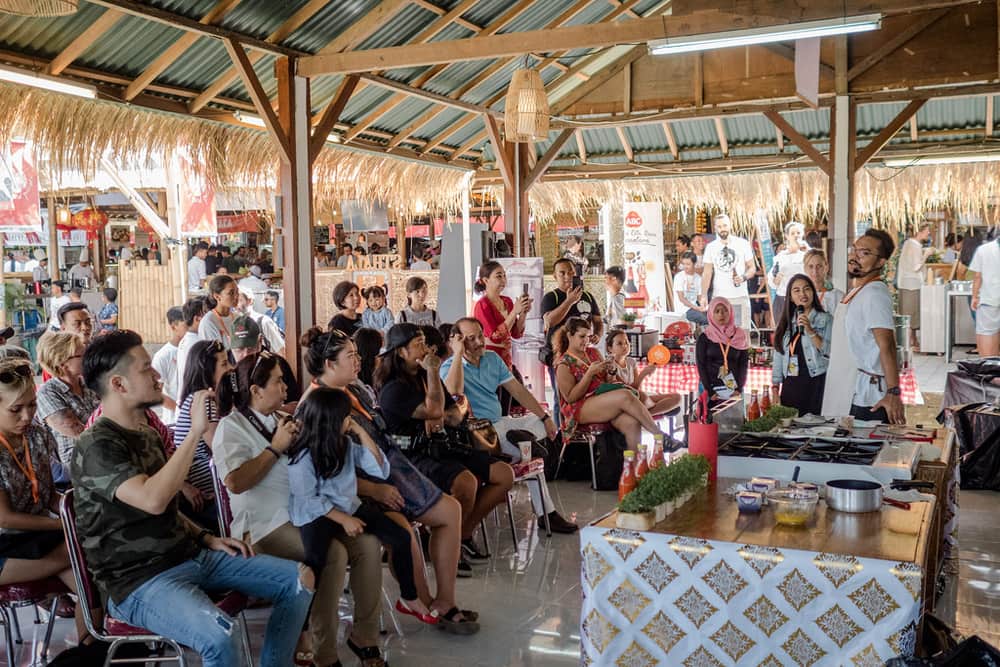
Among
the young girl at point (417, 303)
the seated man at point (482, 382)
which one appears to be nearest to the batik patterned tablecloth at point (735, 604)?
the seated man at point (482, 382)

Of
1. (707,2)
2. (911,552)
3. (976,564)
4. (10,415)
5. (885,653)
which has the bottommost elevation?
(976,564)

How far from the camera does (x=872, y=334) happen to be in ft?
14.8

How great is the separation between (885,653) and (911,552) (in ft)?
0.96

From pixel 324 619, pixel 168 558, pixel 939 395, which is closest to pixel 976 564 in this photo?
pixel 324 619

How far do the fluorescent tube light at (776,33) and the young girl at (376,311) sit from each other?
145 inches

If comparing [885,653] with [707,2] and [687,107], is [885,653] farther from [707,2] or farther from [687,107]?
[687,107]

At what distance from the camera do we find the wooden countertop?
2.70m

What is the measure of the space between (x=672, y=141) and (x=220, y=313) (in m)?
6.80

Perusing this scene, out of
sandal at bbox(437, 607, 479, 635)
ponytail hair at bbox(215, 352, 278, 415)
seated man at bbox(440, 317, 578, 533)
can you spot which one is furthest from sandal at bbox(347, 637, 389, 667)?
seated man at bbox(440, 317, 578, 533)

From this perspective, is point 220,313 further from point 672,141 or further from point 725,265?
point 725,265

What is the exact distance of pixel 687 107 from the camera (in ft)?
31.4

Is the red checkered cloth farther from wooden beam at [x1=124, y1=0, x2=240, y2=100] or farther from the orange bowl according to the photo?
wooden beam at [x1=124, y1=0, x2=240, y2=100]

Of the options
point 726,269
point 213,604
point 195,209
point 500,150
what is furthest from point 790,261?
point 213,604

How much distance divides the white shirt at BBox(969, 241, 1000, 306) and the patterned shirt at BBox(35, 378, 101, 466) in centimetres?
933
